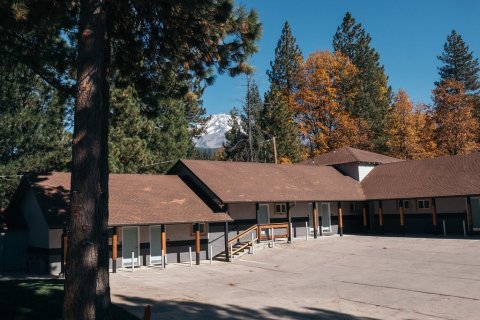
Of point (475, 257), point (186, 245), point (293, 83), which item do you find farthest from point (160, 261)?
point (293, 83)

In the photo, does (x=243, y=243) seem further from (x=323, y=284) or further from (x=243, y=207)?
(x=323, y=284)

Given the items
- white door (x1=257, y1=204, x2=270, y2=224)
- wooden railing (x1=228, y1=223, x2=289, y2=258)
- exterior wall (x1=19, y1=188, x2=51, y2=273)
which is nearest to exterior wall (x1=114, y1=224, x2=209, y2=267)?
wooden railing (x1=228, y1=223, x2=289, y2=258)

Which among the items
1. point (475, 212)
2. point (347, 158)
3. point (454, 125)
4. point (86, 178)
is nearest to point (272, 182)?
point (347, 158)

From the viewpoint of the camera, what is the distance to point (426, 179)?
3259cm

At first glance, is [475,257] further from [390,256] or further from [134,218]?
[134,218]

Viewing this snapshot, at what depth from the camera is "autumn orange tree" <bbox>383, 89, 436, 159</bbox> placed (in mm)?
49125

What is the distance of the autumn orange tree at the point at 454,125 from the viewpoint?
46.9 metres

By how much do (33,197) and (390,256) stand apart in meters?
18.4

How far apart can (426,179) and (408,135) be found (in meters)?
17.7

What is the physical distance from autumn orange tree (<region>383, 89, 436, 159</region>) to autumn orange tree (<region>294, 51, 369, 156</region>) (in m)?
3.32

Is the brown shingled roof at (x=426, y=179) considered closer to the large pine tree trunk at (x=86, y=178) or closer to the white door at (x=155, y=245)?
the white door at (x=155, y=245)

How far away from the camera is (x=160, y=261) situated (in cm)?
2462

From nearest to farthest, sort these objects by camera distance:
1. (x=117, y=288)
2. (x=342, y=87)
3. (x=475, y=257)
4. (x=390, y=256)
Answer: (x=117, y=288) < (x=475, y=257) < (x=390, y=256) < (x=342, y=87)

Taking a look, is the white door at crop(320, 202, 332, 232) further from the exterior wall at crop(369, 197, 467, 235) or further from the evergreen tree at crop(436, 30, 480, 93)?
the evergreen tree at crop(436, 30, 480, 93)
